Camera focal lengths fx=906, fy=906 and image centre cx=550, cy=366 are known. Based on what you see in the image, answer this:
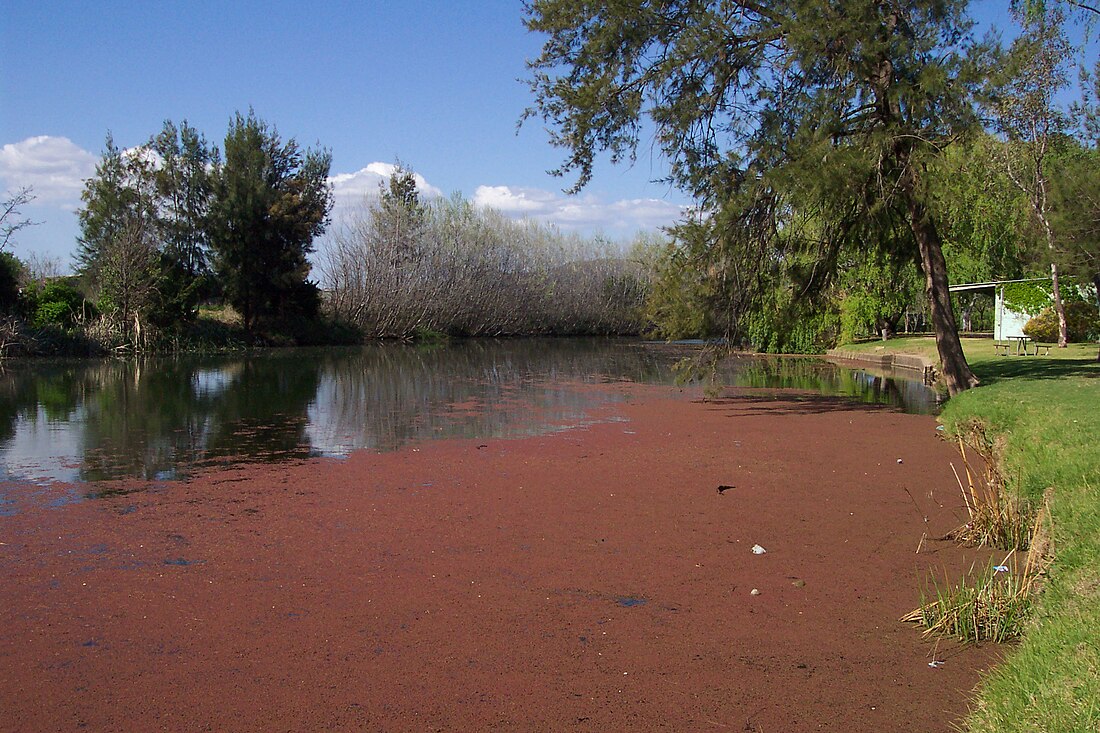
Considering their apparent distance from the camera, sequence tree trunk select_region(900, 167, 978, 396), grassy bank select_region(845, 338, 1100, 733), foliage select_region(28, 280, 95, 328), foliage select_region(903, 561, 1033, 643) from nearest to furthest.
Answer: grassy bank select_region(845, 338, 1100, 733), foliage select_region(903, 561, 1033, 643), tree trunk select_region(900, 167, 978, 396), foliage select_region(28, 280, 95, 328)

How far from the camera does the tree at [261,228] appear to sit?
146 ft

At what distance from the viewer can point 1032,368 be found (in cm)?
2133

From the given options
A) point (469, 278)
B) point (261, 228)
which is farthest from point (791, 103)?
point (469, 278)

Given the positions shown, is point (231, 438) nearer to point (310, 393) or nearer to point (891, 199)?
point (310, 393)

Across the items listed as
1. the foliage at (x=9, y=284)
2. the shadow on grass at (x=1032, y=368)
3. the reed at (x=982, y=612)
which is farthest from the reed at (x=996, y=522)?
the foliage at (x=9, y=284)

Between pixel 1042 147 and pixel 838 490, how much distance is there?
1014 inches

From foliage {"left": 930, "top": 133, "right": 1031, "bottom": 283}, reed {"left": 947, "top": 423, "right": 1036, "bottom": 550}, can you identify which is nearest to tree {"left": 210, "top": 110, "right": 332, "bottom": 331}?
foliage {"left": 930, "top": 133, "right": 1031, "bottom": 283}

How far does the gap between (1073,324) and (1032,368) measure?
1656cm

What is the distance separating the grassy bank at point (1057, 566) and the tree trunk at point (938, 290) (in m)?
2.60

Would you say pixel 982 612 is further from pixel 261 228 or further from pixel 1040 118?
pixel 261 228

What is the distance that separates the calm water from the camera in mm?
12914

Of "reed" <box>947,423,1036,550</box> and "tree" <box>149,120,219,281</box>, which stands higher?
"tree" <box>149,120,219,281</box>

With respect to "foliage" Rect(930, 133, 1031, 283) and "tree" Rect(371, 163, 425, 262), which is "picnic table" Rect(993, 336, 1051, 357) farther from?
"tree" Rect(371, 163, 425, 262)

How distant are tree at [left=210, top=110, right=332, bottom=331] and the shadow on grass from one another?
3289cm
